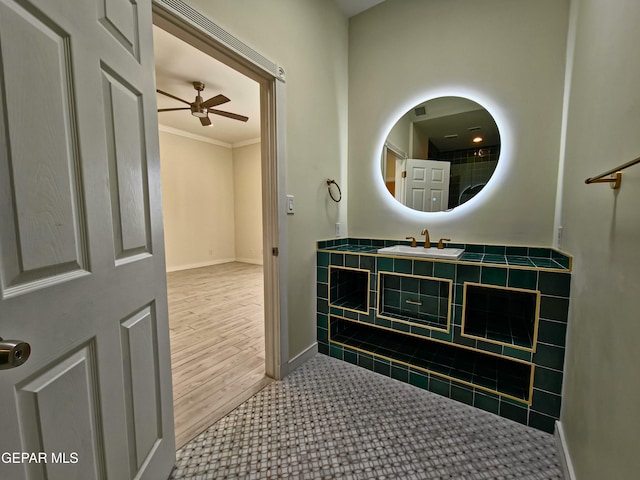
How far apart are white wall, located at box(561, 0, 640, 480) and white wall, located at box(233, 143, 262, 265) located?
5311 millimetres

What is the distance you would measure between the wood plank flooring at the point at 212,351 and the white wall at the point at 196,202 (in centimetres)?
156

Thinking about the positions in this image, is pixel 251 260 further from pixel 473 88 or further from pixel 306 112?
pixel 473 88

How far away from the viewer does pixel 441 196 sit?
2113mm

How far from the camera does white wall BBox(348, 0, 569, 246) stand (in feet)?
5.69

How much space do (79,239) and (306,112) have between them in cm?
166

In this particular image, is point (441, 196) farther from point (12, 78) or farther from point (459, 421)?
point (12, 78)

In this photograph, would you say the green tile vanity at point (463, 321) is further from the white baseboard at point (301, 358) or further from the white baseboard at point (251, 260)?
the white baseboard at point (251, 260)

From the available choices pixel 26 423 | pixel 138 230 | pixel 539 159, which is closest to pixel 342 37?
pixel 539 159

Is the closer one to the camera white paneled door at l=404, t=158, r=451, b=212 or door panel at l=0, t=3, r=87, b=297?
door panel at l=0, t=3, r=87, b=297

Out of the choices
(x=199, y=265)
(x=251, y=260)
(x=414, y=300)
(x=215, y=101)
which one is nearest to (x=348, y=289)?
(x=414, y=300)

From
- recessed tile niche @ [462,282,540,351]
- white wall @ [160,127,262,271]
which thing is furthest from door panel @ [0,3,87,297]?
white wall @ [160,127,262,271]

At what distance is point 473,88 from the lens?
1.95 meters

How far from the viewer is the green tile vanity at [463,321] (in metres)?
1.38

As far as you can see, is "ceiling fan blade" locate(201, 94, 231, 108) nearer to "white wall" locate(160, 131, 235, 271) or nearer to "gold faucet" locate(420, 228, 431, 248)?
"white wall" locate(160, 131, 235, 271)
